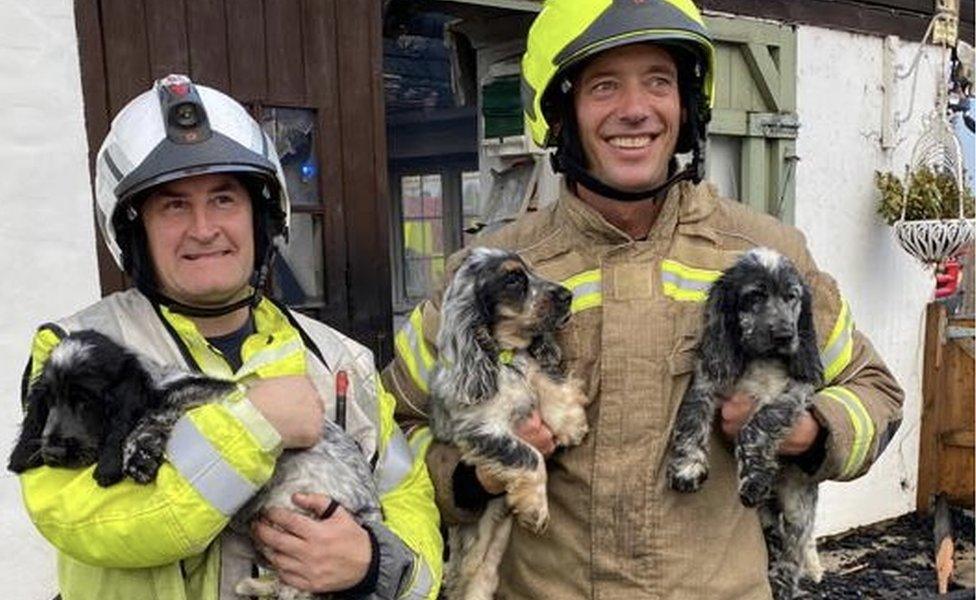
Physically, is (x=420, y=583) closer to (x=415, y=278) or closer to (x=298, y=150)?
(x=298, y=150)

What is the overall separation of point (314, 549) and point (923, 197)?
6087mm

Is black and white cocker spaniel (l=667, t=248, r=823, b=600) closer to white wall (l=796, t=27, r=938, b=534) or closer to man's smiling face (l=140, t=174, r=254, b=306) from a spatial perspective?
man's smiling face (l=140, t=174, r=254, b=306)

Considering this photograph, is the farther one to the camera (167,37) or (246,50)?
(246,50)

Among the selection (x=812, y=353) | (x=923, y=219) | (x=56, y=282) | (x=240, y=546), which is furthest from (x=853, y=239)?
(x=240, y=546)

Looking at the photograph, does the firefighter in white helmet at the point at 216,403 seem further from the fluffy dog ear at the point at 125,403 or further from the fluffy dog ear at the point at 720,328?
the fluffy dog ear at the point at 720,328

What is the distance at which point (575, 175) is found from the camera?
249cm

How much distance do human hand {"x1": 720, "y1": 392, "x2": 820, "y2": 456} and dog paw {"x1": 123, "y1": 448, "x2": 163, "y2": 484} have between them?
1382mm

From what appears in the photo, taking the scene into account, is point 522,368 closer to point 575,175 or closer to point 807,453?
point 575,175

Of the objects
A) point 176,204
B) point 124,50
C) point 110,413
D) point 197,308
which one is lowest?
point 110,413

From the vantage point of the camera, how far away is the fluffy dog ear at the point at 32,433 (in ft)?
6.72

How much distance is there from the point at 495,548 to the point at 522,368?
0.51 m

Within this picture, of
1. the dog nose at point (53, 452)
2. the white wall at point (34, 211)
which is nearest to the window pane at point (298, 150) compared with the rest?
the white wall at point (34, 211)

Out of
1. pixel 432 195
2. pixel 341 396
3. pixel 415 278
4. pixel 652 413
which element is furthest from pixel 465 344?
pixel 432 195

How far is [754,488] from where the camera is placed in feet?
7.88
